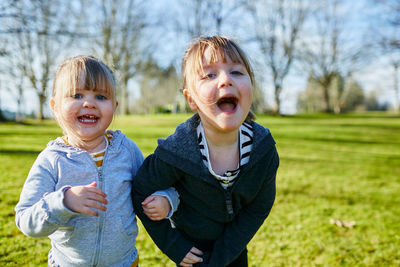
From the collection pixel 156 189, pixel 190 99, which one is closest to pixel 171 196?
pixel 156 189

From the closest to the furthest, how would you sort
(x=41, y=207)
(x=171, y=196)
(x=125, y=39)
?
(x=41, y=207)
(x=171, y=196)
(x=125, y=39)

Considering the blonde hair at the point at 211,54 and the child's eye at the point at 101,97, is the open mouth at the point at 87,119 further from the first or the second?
the blonde hair at the point at 211,54

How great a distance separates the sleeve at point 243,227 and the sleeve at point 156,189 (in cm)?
15

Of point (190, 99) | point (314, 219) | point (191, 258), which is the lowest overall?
point (314, 219)

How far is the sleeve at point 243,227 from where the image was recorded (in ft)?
4.77

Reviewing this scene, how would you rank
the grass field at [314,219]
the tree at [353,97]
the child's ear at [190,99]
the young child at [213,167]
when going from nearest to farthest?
1. the young child at [213,167]
2. the child's ear at [190,99]
3. the grass field at [314,219]
4. the tree at [353,97]

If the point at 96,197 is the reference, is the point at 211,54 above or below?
above

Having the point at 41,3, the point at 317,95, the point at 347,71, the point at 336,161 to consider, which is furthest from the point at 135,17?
the point at 317,95

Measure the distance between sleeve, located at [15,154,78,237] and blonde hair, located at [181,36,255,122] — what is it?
2.52ft

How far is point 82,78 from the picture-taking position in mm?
1301

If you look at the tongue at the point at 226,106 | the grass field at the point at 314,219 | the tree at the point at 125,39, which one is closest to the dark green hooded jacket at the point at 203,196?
the tongue at the point at 226,106

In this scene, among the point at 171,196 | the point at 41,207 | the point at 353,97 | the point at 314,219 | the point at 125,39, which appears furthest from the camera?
the point at 353,97

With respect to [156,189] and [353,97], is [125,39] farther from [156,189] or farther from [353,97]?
[353,97]

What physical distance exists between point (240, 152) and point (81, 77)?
86cm
